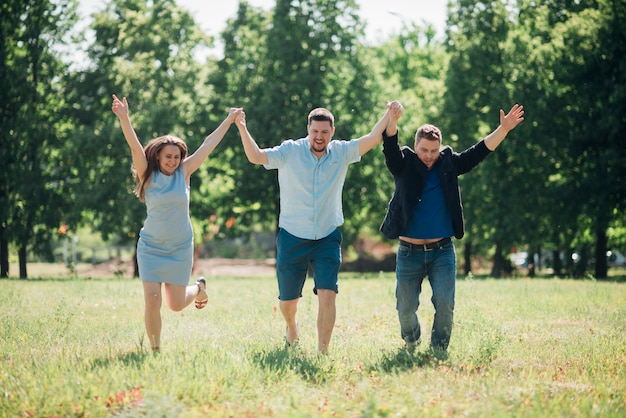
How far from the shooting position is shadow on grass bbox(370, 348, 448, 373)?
6.15 m

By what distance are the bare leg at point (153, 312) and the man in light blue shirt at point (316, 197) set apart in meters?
1.28

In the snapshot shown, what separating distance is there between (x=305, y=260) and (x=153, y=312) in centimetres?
160

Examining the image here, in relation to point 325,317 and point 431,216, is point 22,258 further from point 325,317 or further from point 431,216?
point 431,216

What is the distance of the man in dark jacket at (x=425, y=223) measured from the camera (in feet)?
23.1

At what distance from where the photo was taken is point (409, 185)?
7.05 meters

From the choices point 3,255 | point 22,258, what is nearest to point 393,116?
point 3,255

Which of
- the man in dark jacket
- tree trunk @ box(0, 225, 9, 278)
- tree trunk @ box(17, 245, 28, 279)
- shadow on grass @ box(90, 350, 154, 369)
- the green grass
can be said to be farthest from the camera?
tree trunk @ box(17, 245, 28, 279)

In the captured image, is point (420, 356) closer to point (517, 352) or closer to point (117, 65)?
point (517, 352)

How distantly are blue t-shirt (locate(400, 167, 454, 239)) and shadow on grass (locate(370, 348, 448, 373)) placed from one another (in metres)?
1.19

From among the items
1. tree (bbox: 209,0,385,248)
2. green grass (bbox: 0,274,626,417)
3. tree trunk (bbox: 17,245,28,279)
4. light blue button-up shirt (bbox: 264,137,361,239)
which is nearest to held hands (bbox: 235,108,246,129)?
light blue button-up shirt (bbox: 264,137,361,239)

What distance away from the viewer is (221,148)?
97.8ft

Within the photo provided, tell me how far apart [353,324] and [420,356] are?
3.05 meters

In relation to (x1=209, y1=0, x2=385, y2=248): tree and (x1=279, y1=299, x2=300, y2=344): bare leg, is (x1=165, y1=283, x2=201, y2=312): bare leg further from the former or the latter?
(x1=209, y1=0, x2=385, y2=248): tree

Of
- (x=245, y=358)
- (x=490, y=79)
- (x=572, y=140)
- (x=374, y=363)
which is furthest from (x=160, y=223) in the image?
(x=490, y=79)
